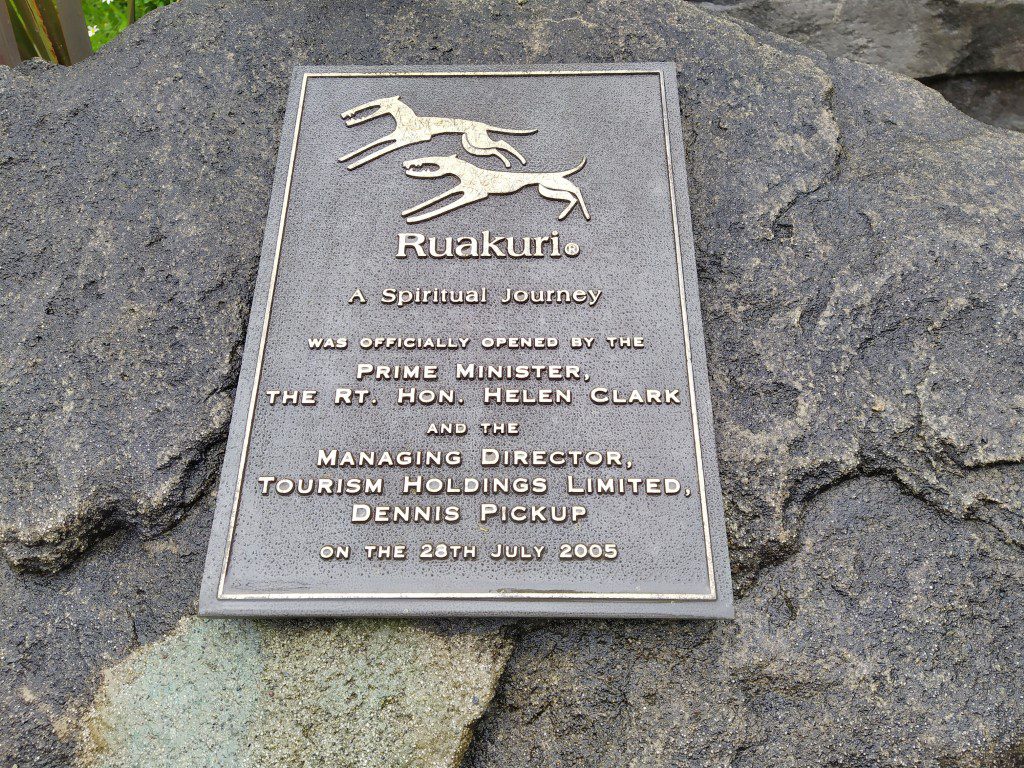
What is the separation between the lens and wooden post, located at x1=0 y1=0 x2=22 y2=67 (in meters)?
3.76

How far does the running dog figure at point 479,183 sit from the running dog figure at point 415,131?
76 mm

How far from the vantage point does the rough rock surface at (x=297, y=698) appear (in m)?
1.84

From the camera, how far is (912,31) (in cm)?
418

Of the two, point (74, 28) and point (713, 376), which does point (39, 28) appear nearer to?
point (74, 28)

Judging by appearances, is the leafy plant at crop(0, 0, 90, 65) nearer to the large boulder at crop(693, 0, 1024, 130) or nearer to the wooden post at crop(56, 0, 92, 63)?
the wooden post at crop(56, 0, 92, 63)

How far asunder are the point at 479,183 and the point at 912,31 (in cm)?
341

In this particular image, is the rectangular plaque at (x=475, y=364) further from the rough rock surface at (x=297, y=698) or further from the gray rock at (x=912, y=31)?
the gray rock at (x=912, y=31)

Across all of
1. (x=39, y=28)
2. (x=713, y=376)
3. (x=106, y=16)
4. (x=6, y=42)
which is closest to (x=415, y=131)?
(x=713, y=376)

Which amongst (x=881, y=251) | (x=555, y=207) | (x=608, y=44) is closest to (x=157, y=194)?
(x=555, y=207)

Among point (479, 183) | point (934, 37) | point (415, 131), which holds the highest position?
point (415, 131)

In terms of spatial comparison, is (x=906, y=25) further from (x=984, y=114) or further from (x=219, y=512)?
(x=219, y=512)

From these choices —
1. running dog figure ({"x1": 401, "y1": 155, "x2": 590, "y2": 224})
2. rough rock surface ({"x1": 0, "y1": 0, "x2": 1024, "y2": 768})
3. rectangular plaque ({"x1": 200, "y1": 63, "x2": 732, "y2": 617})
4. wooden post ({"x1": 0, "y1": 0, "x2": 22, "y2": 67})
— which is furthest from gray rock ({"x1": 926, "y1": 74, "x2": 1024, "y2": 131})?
wooden post ({"x1": 0, "y1": 0, "x2": 22, "y2": 67})

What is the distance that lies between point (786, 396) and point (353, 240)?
157 centimetres

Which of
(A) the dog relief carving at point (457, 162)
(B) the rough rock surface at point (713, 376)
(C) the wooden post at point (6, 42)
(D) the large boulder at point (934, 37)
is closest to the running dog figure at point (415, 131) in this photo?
(A) the dog relief carving at point (457, 162)
